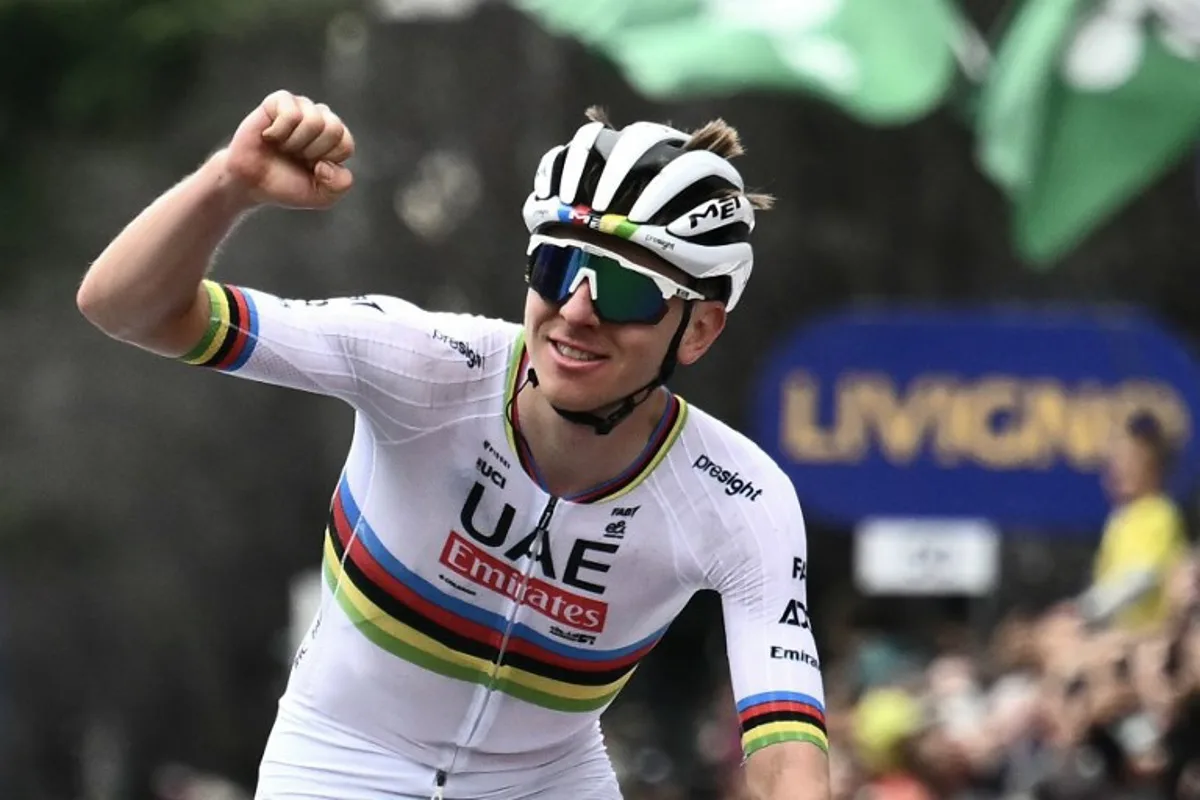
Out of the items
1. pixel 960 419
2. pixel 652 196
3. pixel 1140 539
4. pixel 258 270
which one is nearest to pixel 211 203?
pixel 652 196

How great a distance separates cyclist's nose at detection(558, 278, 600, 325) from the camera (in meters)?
4.88

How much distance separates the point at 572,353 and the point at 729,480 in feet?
1.71

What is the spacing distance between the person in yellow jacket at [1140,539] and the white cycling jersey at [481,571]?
4262 millimetres

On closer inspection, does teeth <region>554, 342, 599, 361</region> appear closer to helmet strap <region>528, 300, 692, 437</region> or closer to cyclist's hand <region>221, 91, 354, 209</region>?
helmet strap <region>528, 300, 692, 437</region>

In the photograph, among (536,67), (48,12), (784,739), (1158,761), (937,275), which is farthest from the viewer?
(536,67)

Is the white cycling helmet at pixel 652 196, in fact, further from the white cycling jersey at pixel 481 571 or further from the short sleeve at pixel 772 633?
the short sleeve at pixel 772 633

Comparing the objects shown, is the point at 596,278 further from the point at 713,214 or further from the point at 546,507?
the point at 546,507

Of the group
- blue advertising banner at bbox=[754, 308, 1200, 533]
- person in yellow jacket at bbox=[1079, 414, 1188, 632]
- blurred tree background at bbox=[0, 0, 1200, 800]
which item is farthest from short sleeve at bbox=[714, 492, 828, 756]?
blurred tree background at bbox=[0, 0, 1200, 800]

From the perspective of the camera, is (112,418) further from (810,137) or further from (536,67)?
(810,137)

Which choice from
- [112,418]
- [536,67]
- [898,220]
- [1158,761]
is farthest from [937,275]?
[1158,761]

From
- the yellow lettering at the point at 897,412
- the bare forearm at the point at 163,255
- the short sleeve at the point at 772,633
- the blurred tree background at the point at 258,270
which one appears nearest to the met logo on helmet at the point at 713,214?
the short sleeve at the point at 772,633

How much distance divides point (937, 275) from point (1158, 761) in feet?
46.2

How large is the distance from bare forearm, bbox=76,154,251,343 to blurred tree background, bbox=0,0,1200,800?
13688mm

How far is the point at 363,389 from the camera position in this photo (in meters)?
5.04
